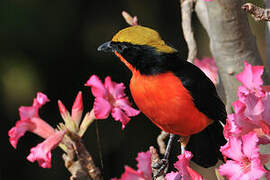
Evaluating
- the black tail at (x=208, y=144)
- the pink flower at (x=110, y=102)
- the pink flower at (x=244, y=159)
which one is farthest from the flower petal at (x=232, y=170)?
the black tail at (x=208, y=144)

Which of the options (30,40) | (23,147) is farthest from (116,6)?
(23,147)

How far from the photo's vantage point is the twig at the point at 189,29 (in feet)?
3.45

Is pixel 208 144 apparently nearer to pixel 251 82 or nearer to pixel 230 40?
pixel 230 40

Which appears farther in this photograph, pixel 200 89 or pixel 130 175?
pixel 200 89

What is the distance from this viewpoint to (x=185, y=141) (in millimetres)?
914

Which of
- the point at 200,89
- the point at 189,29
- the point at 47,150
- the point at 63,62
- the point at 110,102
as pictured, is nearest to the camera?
the point at 47,150

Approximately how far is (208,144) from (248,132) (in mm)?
319

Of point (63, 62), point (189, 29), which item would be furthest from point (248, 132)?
point (63, 62)

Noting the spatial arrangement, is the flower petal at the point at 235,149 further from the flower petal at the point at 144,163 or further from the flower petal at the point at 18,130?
the flower petal at the point at 18,130

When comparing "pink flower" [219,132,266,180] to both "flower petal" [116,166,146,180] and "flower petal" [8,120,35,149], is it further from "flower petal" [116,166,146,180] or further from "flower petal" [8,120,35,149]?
"flower petal" [8,120,35,149]

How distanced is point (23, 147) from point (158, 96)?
1.67 metres

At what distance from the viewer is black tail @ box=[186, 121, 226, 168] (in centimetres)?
91

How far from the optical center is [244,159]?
0.59 m

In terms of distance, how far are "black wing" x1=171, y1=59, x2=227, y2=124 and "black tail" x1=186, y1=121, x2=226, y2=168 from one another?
0.11 ft
